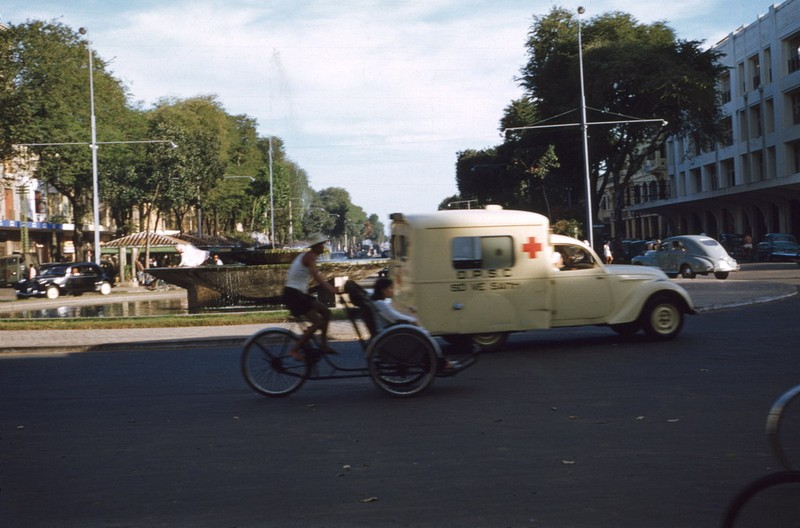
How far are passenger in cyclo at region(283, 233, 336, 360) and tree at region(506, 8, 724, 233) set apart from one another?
3659cm

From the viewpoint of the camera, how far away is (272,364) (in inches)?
382

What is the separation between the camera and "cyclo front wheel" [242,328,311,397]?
969 cm

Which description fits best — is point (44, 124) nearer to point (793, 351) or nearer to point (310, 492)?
point (793, 351)

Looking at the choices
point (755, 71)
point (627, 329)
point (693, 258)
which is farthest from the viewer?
point (755, 71)

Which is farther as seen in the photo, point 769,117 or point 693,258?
point 769,117

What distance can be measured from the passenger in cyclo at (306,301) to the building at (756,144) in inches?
1744

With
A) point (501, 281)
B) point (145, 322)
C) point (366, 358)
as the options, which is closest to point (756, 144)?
point (145, 322)

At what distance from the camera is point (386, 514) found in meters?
5.12

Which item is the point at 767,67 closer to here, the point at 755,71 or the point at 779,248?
the point at 755,71

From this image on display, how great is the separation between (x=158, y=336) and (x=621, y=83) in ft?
116

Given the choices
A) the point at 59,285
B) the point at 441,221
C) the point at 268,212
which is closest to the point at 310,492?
the point at 441,221

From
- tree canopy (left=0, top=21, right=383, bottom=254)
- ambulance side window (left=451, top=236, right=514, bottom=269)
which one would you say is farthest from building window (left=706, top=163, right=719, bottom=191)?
ambulance side window (left=451, top=236, right=514, bottom=269)

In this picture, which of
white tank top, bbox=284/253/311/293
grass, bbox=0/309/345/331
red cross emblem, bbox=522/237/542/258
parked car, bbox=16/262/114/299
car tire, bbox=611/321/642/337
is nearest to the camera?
white tank top, bbox=284/253/311/293

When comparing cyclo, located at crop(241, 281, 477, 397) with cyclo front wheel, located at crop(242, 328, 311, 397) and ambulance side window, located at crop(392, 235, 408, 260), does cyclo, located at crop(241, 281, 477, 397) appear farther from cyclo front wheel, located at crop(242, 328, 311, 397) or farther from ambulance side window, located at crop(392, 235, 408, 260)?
ambulance side window, located at crop(392, 235, 408, 260)
